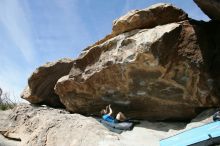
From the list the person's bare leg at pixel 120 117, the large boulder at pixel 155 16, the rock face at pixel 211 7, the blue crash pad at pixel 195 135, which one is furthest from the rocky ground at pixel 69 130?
the large boulder at pixel 155 16

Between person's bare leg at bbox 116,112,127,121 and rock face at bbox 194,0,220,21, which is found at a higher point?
rock face at bbox 194,0,220,21

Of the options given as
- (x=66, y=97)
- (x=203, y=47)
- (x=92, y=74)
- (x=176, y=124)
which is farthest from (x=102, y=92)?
(x=203, y=47)

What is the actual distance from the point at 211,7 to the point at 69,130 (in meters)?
4.72

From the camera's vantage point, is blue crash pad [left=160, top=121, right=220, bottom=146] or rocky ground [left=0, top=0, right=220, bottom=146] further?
rocky ground [left=0, top=0, right=220, bottom=146]

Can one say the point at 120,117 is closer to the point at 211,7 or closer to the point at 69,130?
the point at 69,130

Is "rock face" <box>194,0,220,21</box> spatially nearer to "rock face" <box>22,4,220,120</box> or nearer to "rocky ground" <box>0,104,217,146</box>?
"rock face" <box>22,4,220,120</box>

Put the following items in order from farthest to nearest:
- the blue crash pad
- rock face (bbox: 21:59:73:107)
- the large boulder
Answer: rock face (bbox: 21:59:73:107)
the large boulder
the blue crash pad

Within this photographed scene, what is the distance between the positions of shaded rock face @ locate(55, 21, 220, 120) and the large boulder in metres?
0.36

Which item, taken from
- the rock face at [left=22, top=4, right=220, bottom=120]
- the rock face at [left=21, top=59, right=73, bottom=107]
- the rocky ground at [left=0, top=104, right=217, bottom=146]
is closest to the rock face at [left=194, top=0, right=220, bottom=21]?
the rock face at [left=22, top=4, right=220, bottom=120]

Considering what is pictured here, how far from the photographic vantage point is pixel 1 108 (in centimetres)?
1606

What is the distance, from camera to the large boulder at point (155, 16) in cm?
1005

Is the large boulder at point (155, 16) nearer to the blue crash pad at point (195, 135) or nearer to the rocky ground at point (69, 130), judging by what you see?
the rocky ground at point (69, 130)

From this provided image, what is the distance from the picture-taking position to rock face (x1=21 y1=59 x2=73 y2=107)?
12.8 metres

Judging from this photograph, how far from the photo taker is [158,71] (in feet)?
30.3
